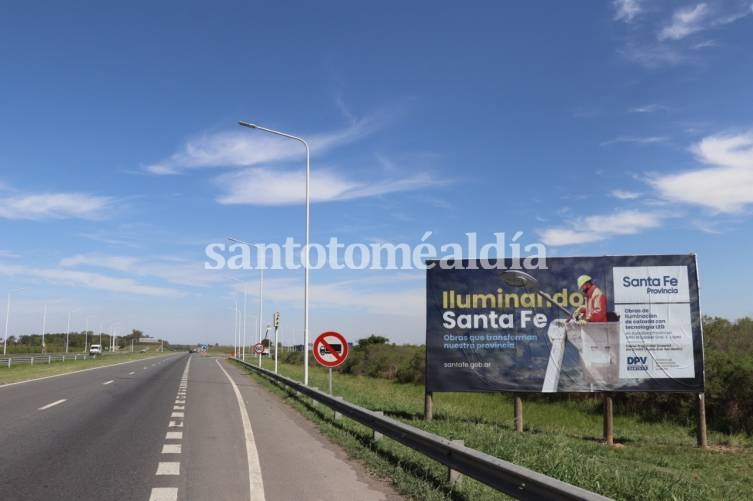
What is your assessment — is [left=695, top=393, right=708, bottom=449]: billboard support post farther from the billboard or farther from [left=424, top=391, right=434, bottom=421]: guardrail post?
[left=424, top=391, right=434, bottom=421]: guardrail post

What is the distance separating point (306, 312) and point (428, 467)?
15906 mm

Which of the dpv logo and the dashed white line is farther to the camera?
the dpv logo

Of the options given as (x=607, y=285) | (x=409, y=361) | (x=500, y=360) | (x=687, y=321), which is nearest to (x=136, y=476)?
(x=500, y=360)

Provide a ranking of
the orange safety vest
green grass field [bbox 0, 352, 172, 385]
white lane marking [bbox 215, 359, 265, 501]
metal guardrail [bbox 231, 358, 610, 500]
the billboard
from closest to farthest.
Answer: metal guardrail [bbox 231, 358, 610, 500] → white lane marking [bbox 215, 359, 265, 501] → the billboard → the orange safety vest → green grass field [bbox 0, 352, 172, 385]

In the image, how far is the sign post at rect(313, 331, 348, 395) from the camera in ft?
54.2

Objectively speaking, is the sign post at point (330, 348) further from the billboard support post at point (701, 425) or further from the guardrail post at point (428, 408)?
the billboard support post at point (701, 425)

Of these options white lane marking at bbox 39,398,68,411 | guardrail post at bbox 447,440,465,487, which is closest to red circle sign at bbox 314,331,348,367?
white lane marking at bbox 39,398,68,411

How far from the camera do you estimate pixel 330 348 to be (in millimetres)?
16703

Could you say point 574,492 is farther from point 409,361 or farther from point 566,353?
point 409,361

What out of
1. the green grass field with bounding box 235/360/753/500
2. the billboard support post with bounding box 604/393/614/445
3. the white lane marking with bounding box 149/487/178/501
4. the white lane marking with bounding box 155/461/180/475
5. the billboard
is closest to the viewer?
the white lane marking with bounding box 149/487/178/501

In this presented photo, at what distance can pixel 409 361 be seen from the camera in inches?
1950

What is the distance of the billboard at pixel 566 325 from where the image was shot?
14773mm

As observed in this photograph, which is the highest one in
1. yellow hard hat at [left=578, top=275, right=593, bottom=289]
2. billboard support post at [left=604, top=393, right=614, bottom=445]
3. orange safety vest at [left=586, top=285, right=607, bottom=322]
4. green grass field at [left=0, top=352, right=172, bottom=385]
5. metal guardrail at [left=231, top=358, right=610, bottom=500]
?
yellow hard hat at [left=578, top=275, right=593, bottom=289]

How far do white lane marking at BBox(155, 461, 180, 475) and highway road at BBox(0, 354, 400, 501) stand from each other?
13 mm
